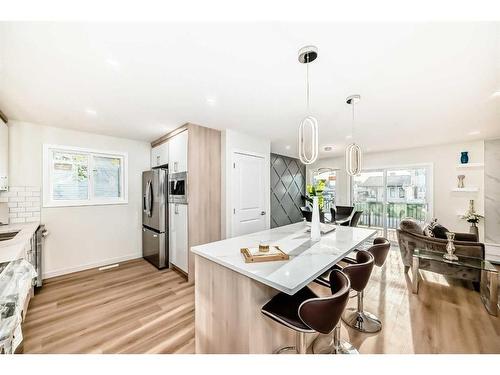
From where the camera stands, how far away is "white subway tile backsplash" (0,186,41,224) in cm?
274

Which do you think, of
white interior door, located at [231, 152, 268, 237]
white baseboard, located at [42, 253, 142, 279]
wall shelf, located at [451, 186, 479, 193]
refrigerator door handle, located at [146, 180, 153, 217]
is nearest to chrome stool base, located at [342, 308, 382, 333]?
white interior door, located at [231, 152, 268, 237]

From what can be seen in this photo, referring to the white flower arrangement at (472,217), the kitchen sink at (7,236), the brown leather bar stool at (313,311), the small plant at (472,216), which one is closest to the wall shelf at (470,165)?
the small plant at (472,216)

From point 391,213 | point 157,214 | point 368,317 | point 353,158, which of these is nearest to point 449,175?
point 391,213

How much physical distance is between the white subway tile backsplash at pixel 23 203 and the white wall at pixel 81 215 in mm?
82

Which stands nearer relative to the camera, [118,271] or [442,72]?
[442,72]

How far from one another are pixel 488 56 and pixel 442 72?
0.81 feet

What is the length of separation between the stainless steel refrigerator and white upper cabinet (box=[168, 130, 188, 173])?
24 centimetres

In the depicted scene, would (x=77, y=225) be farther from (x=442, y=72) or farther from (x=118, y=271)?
(x=442, y=72)

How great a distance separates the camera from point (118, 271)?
3.24m

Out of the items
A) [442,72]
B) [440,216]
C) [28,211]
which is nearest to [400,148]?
[440,216]

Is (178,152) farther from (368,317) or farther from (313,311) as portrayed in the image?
(368,317)

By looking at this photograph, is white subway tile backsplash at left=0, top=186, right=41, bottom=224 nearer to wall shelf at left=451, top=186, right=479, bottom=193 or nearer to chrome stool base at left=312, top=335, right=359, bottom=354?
chrome stool base at left=312, top=335, right=359, bottom=354

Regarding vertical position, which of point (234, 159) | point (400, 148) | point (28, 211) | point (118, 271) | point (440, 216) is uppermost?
point (400, 148)

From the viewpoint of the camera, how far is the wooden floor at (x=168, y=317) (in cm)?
169
